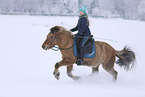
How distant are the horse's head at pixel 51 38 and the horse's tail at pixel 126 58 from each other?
2.56 m

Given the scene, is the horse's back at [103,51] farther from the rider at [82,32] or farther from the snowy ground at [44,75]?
the rider at [82,32]

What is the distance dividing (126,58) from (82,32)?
2.20 metres

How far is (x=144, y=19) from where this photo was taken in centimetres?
3356

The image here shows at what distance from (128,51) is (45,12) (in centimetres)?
2666

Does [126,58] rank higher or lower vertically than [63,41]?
lower

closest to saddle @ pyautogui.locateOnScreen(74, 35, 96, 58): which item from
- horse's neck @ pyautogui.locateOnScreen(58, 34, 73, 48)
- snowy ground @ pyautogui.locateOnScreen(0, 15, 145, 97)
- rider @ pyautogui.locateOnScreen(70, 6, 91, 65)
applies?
rider @ pyautogui.locateOnScreen(70, 6, 91, 65)

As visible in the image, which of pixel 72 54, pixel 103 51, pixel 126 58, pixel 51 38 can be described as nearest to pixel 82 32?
pixel 72 54

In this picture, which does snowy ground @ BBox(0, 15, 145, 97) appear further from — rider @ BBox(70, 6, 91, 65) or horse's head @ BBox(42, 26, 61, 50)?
horse's head @ BBox(42, 26, 61, 50)

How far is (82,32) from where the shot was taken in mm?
6461

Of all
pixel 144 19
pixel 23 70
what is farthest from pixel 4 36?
pixel 144 19

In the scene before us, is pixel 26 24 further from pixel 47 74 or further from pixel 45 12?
pixel 47 74

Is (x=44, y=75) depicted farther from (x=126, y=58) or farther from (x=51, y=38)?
(x=126, y=58)

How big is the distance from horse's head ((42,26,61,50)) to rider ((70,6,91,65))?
0.72 m

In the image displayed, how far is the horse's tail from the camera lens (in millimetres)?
7449
